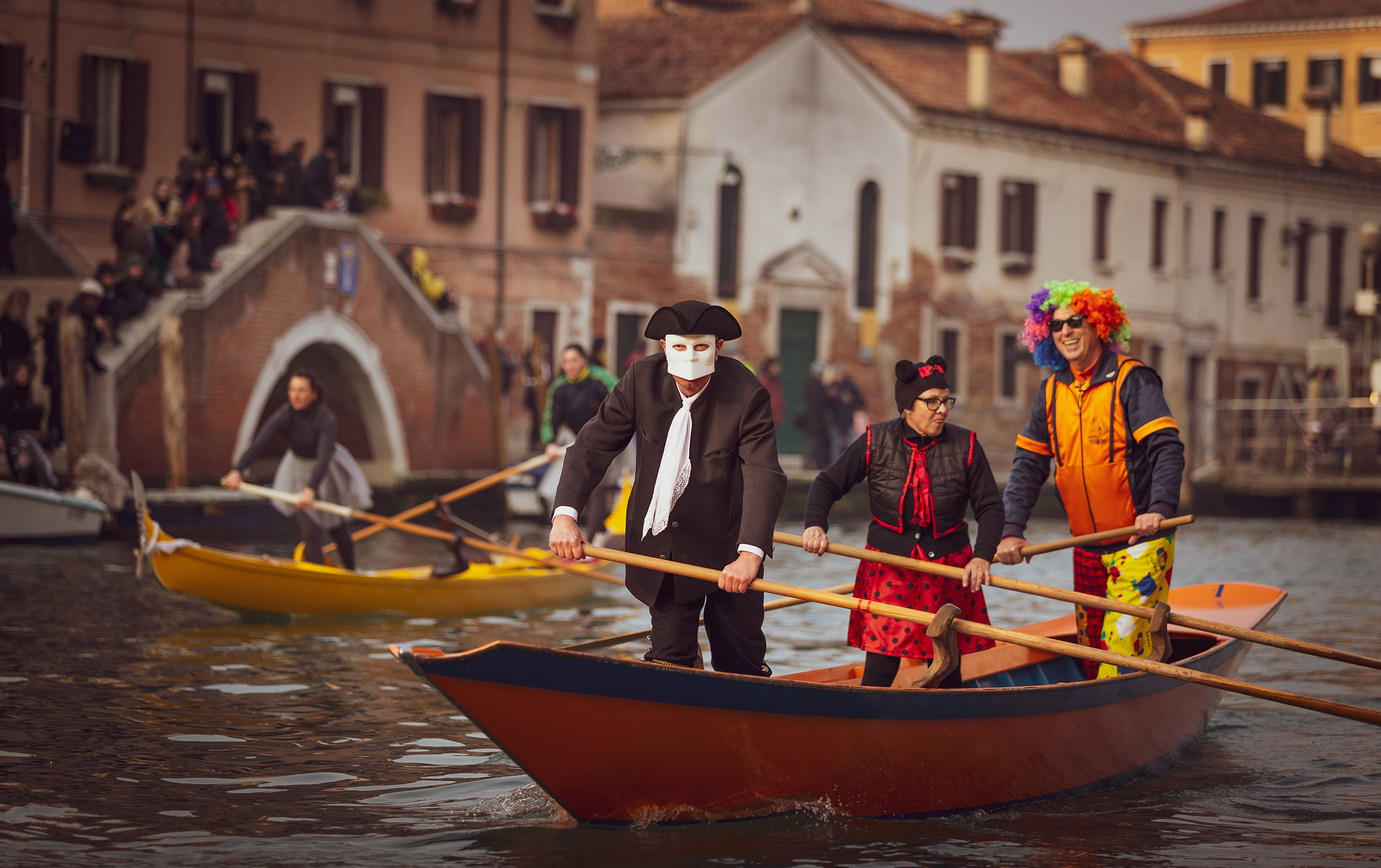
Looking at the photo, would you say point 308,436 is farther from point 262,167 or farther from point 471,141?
point 471,141

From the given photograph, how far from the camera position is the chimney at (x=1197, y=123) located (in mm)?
39906

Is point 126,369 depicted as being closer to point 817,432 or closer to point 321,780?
point 817,432

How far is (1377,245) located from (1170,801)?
28477 millimetres

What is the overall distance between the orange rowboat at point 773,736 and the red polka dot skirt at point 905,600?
0.95ft

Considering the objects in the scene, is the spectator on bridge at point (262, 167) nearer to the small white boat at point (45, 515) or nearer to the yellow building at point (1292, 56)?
the small white boat at point (45, 515)

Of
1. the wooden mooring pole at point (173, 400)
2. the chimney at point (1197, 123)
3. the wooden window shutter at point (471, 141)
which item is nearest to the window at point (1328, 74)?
the chimney at point (1197, 123)

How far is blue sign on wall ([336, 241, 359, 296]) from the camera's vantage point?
23.3 meters

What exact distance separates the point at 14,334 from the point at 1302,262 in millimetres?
31902

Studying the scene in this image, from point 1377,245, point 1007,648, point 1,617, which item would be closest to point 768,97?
point 1377,245

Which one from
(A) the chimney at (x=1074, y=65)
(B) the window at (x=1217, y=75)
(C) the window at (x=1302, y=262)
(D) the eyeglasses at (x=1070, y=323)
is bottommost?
(D) the eyeglasses at (x=1070, y=323)

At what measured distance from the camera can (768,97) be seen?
3306cm

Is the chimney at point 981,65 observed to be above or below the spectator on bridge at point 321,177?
above

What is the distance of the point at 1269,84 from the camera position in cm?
4806

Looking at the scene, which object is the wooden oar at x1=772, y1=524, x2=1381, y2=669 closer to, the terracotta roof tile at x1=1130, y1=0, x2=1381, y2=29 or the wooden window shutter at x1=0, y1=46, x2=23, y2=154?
the wooden window shutter at x1=0, y1=46, x2=23, y2=154
